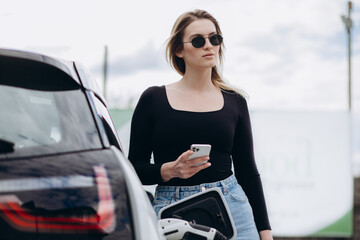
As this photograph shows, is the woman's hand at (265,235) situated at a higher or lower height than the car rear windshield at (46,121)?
lower

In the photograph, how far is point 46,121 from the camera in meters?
1.48

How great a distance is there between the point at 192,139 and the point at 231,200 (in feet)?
1.21

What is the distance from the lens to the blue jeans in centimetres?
264

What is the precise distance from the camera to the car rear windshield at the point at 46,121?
1.41m

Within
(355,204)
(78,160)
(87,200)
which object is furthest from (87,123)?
(355,204)

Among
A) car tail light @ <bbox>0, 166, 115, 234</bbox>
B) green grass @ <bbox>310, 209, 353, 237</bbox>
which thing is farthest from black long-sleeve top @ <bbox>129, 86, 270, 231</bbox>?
green grass @ <bbox>310, 209, 353, 237</bbox>

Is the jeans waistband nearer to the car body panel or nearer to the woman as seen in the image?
the woman

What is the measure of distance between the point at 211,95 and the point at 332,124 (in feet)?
40.5

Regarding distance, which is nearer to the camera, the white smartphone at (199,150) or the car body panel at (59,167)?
the car body panel at (59,167)

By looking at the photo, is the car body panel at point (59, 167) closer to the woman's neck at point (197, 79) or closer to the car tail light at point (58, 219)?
the car tail light at point (58, 219)

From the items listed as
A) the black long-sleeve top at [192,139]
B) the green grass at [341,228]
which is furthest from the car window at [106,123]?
the green grass at [341,228]

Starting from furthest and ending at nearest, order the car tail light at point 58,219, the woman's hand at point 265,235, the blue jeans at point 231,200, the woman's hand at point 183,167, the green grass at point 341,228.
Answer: the green grass at point 341,228 → the woman's hand at point 265,235 → the blue jeans at point 231,200 → the woman's hand at point 183,167 → the car tail light at point 58,219

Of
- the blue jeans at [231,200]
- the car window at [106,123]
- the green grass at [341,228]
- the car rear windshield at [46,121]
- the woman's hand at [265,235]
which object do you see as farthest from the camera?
the green grass at [341,228]

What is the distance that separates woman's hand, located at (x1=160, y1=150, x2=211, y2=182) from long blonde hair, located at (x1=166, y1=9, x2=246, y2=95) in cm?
75
